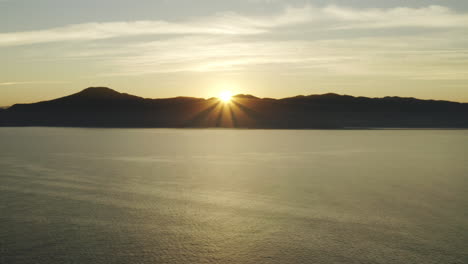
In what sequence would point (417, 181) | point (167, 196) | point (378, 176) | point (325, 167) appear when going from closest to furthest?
point (167, 196), point (417, 181), point (378, 176), point (325, 167)

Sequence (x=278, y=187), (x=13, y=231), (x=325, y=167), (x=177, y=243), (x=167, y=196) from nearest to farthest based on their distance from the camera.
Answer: (x=177, y=243) < (x=13, y=231) < (x=167, y=196) < (x=278, y=187) < (x=325, y=167)

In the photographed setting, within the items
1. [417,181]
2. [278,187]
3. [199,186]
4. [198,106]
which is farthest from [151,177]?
[198,106]

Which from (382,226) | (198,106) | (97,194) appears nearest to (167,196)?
(97,194)

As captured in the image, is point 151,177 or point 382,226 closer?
point 382,226

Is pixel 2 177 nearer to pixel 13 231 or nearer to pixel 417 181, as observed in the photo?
pixel 13 231

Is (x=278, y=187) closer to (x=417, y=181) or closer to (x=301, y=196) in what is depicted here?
(x=301, y=196)

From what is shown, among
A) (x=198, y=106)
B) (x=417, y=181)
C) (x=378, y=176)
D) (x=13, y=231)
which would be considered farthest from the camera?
(x=198, y=106)

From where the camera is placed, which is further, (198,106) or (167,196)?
(198,106)

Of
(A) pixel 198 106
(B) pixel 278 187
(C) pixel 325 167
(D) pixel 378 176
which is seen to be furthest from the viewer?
(A) pixel 198 106
